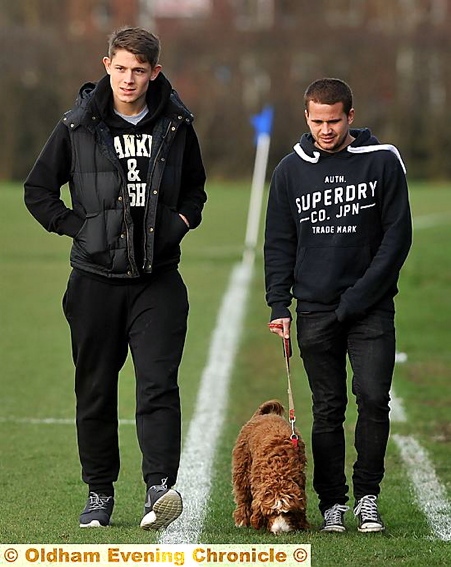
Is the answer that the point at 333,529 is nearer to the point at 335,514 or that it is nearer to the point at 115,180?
the point at 335,514

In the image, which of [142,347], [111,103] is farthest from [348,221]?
[111,103]

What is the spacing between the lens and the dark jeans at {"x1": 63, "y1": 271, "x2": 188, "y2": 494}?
6781 millimetres

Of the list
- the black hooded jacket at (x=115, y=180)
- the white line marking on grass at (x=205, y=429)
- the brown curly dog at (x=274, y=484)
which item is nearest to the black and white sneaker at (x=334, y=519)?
the brown curly dog at (x=274, y=484)

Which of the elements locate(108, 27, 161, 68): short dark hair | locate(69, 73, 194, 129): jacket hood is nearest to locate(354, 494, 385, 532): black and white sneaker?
locate(69, 73, 194, 129): jacket hood

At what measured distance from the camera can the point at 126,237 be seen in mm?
6625

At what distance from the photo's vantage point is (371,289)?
6629 mm

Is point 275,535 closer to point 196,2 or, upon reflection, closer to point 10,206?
point 10,206

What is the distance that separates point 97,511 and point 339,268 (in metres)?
1.69

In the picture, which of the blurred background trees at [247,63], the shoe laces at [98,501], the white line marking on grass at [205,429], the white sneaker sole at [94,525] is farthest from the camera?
the blurred background trees at [247,63]

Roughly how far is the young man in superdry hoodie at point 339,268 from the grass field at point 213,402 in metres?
0.47

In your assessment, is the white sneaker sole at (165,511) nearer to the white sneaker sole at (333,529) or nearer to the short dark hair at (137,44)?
the white sneaker sole at (333,529)

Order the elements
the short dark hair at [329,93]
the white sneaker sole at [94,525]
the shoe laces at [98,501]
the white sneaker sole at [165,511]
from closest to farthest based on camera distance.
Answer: the white sneaker sole at [165,511] < the short dark hair at [329,93] < the white sneaker sole at [94,525] < the shoe laces at [98,501]

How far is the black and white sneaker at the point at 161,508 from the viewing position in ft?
21.3

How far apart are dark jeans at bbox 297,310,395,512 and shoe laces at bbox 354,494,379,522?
0.04 metres
